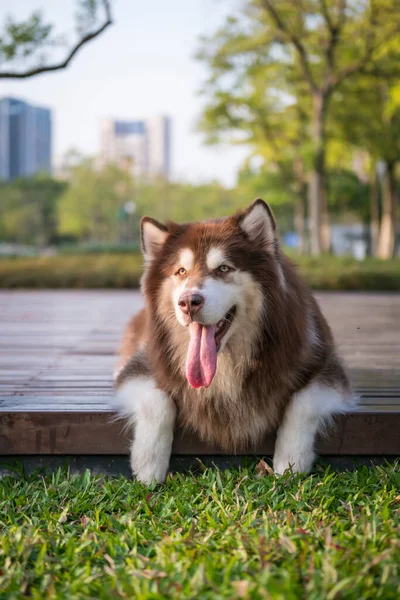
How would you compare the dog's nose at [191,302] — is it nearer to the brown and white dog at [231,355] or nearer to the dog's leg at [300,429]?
the brown and white dog at [231,355]

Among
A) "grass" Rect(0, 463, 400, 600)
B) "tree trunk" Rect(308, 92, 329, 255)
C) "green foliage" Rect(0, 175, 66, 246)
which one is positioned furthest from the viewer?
"green foliage" Rect(0, 175, 66, 246)

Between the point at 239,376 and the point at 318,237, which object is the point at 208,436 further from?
the point at 318,237

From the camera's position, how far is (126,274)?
17719 mm

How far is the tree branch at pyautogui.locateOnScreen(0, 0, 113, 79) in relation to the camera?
10.1m

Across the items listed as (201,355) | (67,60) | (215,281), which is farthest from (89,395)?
(67,60)

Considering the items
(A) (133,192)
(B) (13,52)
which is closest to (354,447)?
(B) (13,52)

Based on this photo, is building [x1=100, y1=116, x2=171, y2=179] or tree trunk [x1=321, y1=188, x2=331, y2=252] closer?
tree trunk [x1=321, y1=188, x2=331, y2=252]

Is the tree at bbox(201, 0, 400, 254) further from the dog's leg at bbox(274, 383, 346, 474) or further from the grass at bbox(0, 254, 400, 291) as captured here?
the dog's leg at bbox(274, 383, 346, 474)

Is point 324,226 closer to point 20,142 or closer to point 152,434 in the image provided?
point 152,434

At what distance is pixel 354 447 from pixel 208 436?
0.72m

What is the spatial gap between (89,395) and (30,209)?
183ft

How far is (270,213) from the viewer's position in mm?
3211

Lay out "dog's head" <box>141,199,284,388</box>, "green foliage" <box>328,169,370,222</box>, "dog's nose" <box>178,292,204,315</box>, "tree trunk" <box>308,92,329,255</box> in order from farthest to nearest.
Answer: "green foliage" <box>328,169,370,222</box>
"tree trunk" <box>308,92,329,255</box>
"dog's head" <box>141,199,284,388</box>
"dog's nose" <box>178,292,204,315</box>

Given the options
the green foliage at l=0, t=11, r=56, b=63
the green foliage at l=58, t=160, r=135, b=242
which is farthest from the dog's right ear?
the green foliage at l=58, t=160, r=135, b=242
